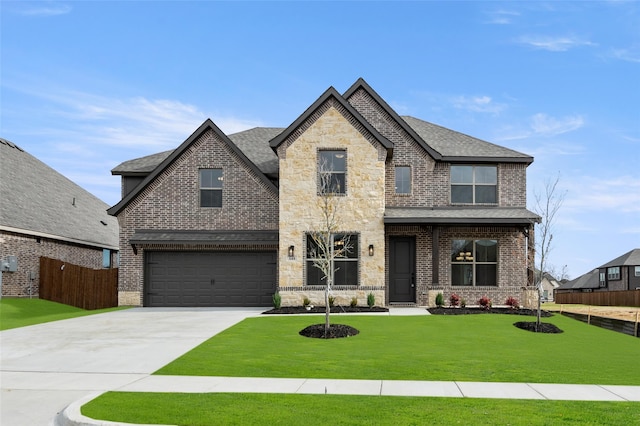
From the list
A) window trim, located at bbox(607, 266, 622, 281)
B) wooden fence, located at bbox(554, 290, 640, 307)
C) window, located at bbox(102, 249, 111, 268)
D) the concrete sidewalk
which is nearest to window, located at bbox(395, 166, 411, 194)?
the concrete sidewalk

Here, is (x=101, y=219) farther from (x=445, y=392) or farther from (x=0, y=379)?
(x=445, y=392)

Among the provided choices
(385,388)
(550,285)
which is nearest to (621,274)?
(550,285)

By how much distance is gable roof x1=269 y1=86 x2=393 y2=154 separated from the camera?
21938 mm

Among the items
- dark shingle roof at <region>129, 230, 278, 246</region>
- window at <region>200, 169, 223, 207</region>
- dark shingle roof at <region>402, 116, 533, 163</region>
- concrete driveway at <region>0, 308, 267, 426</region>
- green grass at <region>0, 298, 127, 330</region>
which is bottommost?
green grass at <region>0, 298, 127, 330</region>

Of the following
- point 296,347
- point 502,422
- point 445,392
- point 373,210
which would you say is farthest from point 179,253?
point 502,422

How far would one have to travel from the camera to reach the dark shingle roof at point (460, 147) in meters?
23.9

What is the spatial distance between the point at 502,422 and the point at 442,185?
17.6m

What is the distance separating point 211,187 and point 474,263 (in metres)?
11.8

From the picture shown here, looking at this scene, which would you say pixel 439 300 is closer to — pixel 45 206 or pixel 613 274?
pixel 45 206

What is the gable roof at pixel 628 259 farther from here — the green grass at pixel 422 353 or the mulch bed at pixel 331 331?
the mulch bed at pixel 331 331

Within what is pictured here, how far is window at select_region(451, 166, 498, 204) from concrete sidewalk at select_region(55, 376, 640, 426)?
15117 mm

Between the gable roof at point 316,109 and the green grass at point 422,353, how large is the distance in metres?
7.61

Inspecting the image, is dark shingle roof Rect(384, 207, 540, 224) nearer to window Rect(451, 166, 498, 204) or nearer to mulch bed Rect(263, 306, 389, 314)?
window Rect(451, 166, 498, 204)

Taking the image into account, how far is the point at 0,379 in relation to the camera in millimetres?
10172
